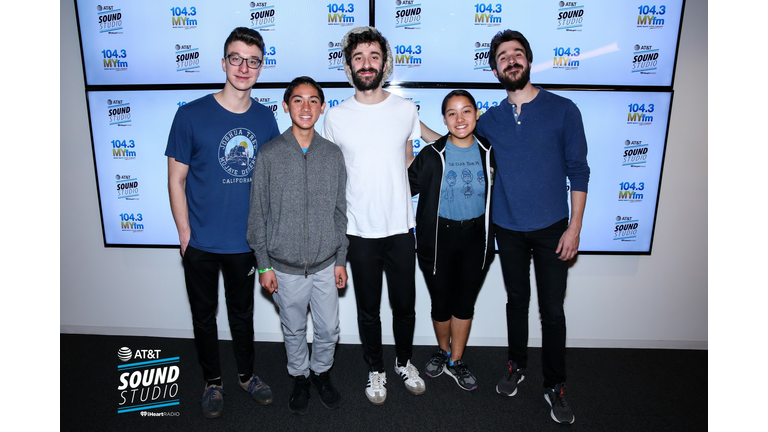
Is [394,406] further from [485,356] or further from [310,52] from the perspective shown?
[310,52]

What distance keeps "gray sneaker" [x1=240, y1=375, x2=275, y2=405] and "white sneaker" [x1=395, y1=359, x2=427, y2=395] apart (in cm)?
79

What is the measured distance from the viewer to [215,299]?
6.85 ft

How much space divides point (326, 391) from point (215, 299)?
2.71 feet

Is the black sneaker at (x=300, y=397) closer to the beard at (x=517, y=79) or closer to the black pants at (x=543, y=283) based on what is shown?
the black pants at (x=543, y=283)

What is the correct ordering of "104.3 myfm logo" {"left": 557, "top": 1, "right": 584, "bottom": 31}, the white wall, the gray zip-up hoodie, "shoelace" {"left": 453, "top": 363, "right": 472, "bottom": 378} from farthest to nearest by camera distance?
the white wall → "104.3 myfm logo" {"left": 557, "top": 1, "right": 584, "bottom": 31} → "shoelace" {"left": 453, "top": 363, "right": 472, "bottom": 378} → the gray zip-up hoodie

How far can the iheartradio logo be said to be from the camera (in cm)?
261

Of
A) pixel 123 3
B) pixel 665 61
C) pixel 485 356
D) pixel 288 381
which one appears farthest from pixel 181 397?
pixel 665 61

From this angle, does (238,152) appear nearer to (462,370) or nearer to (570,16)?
(462,370)

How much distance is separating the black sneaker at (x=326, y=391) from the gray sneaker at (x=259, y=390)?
→ 271 millimetres

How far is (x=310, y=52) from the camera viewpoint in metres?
2.52

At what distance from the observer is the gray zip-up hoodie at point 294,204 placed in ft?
6.11

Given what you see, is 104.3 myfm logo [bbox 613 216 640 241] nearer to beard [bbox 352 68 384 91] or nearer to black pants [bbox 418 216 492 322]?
black pants [bbox 418 216 492 322]

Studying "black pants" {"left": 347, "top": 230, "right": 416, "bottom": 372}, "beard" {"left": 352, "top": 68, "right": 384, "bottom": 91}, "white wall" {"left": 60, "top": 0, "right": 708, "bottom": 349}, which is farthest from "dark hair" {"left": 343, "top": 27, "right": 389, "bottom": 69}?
"white wall" {"left": 60, "top": 0, "right": 708, "bottom": 349}

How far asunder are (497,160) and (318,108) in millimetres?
1023
